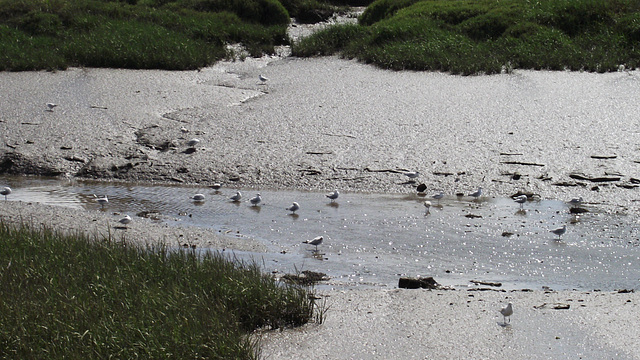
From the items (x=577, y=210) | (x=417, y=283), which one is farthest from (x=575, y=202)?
(x=417, y=283)

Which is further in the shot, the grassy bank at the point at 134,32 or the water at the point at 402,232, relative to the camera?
the grassy bank at the point at 134,32

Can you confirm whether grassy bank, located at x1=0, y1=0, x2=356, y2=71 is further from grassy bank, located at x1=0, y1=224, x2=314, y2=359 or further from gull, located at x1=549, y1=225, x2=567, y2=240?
grassy bank, located at x1=0, y1=224, x2=314, y2=359

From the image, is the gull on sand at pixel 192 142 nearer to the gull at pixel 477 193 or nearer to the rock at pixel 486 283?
the gull at pixel 477 193

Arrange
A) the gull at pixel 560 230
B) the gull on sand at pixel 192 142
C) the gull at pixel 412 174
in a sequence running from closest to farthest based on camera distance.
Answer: the gull at pixel 560 230, the gull at pixel 412 174, the gull on sand at pixel 192 142

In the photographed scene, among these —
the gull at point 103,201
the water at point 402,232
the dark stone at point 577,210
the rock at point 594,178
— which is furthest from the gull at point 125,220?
the rock at point 594,178

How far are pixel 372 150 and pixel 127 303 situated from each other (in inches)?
219

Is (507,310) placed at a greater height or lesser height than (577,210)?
greater

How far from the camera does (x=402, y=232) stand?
23.7 ft

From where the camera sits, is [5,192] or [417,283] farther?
[5,192]

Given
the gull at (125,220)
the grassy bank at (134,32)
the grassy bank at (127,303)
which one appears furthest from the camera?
the grassy bank at (134,32)

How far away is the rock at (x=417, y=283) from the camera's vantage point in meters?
5.63

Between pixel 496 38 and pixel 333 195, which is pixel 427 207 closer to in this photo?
pixel 333 195

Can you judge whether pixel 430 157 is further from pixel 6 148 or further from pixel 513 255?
pixel 6 148

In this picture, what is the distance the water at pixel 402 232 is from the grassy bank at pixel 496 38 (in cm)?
639
